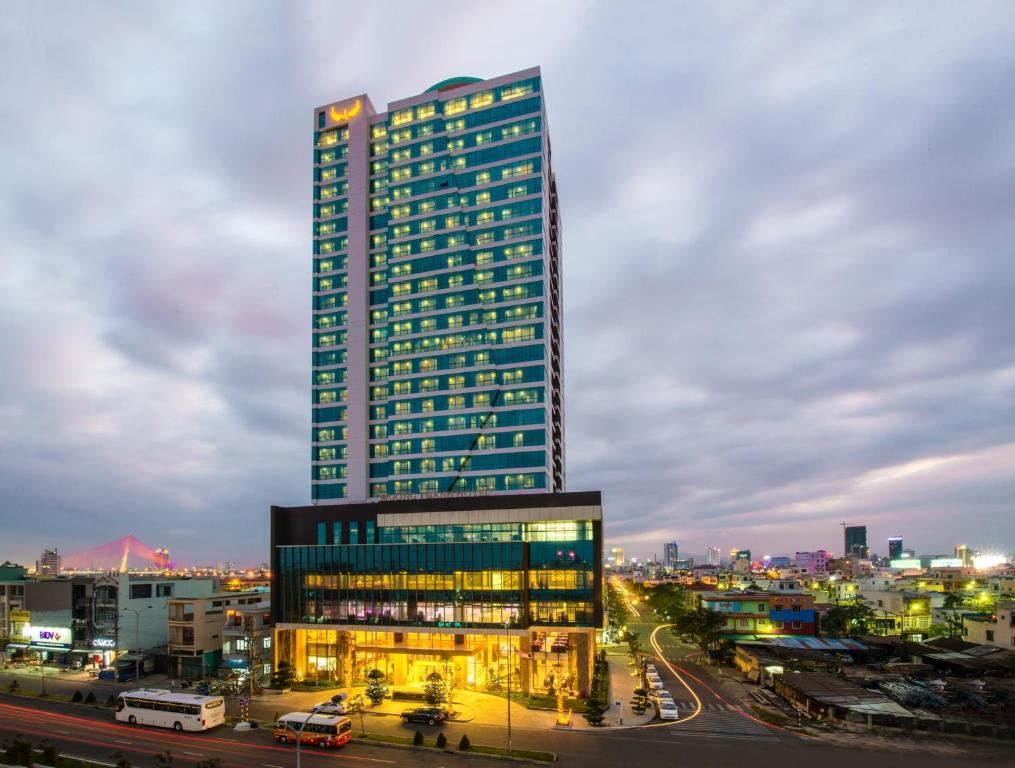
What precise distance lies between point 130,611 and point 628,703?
8048 centimetres

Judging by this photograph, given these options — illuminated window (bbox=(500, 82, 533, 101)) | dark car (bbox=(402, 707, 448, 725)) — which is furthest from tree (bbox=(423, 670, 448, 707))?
illuminated window (bbox=(500, 82, 533, 101))

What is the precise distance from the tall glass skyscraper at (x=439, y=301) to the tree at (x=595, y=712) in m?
40.7

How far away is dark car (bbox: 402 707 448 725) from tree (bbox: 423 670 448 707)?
110 cm

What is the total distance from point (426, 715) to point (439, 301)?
2821 inches

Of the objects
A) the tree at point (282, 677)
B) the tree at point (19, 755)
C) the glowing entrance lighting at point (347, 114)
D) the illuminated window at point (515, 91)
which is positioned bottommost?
the tree at point (282, 677)

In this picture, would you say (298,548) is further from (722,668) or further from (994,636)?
(994,636)

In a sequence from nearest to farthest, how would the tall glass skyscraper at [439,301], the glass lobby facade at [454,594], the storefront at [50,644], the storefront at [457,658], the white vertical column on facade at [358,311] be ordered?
1. the storefront at [457,658]
2. the glass lobby facade at [454,594]
3. the storefront at [50,644]
4. the tall glass skyscraper at [439,301]
5. the white vertical column on facade at [358,311]

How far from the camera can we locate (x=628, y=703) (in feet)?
273

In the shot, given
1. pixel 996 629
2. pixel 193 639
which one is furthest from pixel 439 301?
pixel 996 629

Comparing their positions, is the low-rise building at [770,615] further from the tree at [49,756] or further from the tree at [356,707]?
the tree at [49,756]

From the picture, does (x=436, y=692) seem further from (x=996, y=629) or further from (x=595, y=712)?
(x=996, y=629)

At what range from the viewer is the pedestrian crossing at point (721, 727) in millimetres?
67500

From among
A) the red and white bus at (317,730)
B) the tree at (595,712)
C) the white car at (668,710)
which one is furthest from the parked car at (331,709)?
the white car at (668,710)

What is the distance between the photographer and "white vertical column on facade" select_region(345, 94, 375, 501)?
12875 cm
